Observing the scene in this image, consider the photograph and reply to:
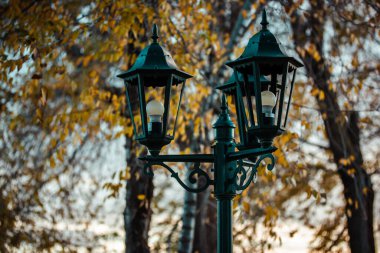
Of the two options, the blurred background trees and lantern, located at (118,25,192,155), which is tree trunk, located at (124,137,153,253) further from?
lantern, located at (118,25,192,155)

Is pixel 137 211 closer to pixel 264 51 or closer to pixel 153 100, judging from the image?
pixel 153 100

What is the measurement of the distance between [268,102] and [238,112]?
50cm

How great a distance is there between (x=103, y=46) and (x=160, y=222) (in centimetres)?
819

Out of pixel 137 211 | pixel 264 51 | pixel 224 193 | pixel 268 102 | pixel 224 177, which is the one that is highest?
pixel 264 51

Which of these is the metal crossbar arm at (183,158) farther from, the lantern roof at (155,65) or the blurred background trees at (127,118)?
the blurred background trees at (127,118)

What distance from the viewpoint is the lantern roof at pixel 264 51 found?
161 inches

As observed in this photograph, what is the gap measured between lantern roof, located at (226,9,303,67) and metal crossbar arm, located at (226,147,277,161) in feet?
1.68

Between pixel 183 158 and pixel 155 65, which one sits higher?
pixel 155 65

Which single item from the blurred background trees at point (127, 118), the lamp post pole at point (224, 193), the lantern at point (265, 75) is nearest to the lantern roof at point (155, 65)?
the lantern at point (265, 75)

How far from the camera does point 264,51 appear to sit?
4.11 m

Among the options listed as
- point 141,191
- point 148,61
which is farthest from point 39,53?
point 148,61

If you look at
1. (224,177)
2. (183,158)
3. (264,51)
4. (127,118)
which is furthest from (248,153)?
(127,118)

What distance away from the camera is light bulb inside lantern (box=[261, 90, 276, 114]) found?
417 centimetres

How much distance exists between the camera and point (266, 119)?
4152mm
